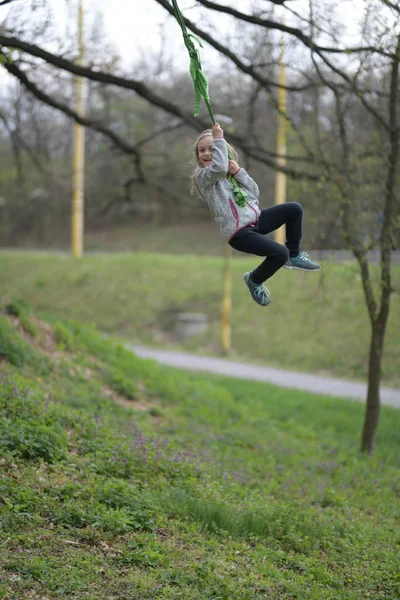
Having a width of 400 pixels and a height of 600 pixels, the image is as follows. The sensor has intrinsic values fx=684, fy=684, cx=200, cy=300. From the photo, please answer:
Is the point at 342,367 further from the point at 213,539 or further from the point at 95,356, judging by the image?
the point at 213,539

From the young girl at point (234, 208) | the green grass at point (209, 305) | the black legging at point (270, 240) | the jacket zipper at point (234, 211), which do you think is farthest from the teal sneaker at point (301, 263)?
the green grass at point (209, 305)

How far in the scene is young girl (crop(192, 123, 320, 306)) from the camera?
5.54 meters

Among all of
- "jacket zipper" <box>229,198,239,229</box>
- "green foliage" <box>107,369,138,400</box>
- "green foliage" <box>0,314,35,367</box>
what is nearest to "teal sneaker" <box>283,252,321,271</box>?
"jacket zipper" <box>229,198,239,229</box>

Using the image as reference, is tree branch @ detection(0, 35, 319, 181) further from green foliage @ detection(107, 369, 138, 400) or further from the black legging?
green foliage @ detection(107, 369, 138, 400)

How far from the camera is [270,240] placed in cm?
566

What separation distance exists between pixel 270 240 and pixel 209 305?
68.1 ft

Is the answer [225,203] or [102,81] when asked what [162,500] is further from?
[102,81]

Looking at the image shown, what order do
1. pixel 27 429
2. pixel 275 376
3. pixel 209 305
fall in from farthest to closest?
pixel 209 305, pixel 275 376, pixel 27 429

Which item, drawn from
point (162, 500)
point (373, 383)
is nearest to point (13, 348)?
point (162, 500)

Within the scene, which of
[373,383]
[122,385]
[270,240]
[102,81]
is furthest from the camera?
[122,385]

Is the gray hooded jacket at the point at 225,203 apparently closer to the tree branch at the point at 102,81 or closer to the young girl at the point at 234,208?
the young girl at the point at 234,208

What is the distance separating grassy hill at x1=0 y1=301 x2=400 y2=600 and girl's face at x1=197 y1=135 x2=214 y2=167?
303 cm

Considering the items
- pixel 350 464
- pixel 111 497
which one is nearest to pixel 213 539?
pixel 111 497

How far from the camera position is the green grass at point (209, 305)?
68.9 feet
